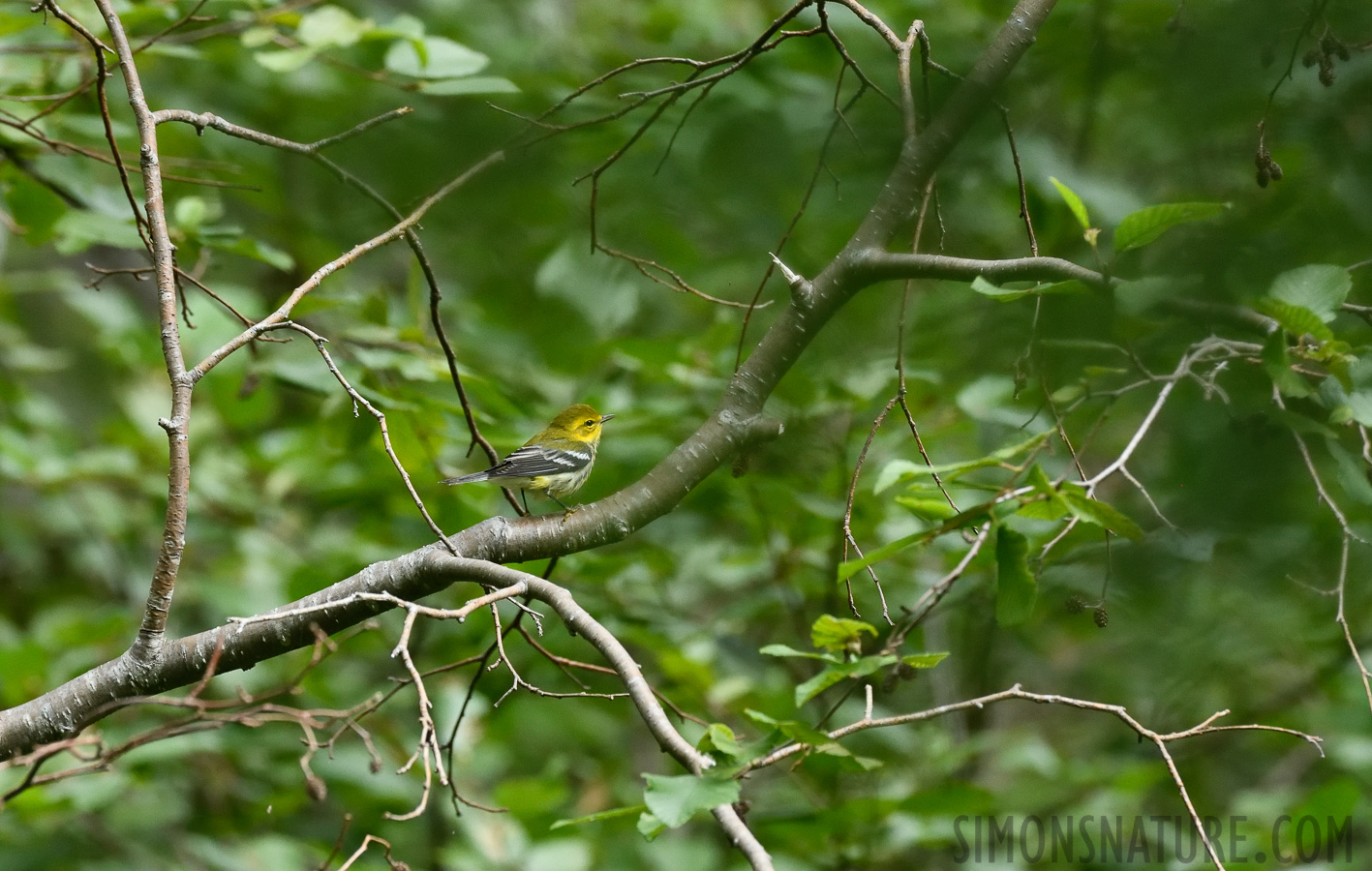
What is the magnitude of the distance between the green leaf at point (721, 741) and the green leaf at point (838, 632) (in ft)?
0.67

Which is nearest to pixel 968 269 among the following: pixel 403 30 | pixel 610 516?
pixel 610 516

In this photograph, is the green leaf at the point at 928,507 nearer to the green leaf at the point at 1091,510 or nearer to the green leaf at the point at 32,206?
the green leaf at the point at 1091,510

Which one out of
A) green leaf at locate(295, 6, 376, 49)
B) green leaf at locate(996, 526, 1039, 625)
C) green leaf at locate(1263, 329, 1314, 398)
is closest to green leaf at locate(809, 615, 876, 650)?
green leaf at locate(996, 526, 1039, 625)

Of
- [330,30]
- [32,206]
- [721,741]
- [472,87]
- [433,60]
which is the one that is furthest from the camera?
[32,206]

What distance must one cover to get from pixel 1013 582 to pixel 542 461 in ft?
8.24

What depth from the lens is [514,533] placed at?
6.80 feet

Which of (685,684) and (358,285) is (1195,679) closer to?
(685,684)

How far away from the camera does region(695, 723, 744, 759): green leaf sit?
5.38 feet

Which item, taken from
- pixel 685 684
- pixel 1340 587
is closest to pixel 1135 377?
pixel 1340 587

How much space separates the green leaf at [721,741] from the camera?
1641 millimetres

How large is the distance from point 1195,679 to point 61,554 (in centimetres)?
670

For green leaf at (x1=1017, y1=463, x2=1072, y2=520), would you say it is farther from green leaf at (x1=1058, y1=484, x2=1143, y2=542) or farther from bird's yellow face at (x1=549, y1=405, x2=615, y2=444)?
bird's yellow face at (x1=549, y1=405, x2=615, y2=444)

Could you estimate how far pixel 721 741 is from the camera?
165 cm

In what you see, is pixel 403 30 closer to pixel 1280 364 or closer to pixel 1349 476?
pixel 1280 364
